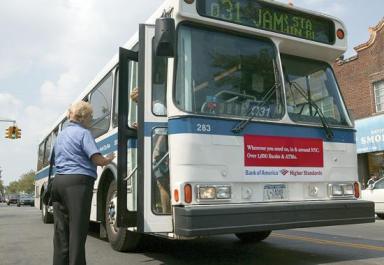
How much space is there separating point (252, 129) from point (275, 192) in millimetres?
820

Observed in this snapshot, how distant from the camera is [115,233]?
25.2 ft

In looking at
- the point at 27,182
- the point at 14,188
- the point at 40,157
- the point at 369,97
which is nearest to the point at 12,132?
the point at 40,157

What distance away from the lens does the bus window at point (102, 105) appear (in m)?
8.66

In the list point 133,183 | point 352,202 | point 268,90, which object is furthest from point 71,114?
point 352,202

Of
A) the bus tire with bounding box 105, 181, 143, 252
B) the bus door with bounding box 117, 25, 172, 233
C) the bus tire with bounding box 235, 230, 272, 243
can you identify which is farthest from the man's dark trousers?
the bus tire with bounding box 235, 230, 272, 243

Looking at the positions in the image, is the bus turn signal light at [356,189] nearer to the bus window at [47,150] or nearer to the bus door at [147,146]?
the bus door at [147,146]

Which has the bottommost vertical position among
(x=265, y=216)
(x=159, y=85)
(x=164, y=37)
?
(x=265, y=216)

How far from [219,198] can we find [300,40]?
2.57m

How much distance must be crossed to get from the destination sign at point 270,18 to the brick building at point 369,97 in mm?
15798

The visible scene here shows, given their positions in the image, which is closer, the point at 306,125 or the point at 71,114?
the point at 71,114

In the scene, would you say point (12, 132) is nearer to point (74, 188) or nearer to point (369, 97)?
point (369, 97)

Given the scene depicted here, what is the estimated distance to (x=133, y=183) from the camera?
6.60m

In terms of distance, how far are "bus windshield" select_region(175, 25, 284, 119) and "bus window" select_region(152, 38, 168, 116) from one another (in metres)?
0.24

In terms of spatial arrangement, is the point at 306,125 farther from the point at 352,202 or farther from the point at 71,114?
the point at 71,114
